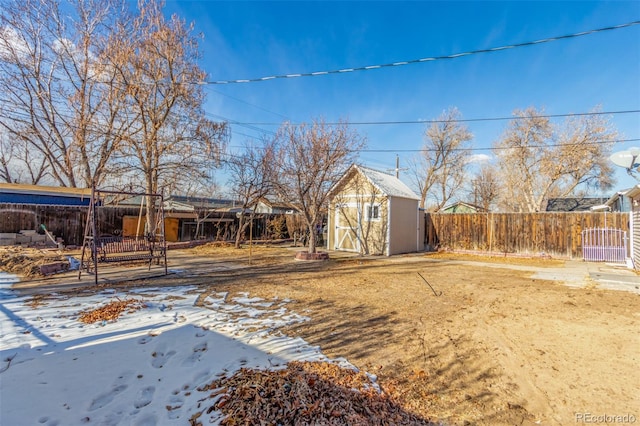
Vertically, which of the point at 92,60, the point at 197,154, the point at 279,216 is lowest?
the point at 279,216

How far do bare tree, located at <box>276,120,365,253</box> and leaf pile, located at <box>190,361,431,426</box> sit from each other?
9.31 metres

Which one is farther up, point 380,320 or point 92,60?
point 92,60

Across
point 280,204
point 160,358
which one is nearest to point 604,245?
point 280,204

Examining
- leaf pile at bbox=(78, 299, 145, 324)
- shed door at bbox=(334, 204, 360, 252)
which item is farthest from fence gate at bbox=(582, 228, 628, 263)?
leaf pile at bbox=(78, 299, 145, 324)

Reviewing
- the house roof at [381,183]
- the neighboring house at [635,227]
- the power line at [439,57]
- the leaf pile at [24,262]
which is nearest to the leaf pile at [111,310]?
the leaf pile at [24,262]

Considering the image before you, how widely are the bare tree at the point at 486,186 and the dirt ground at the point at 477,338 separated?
27.6 m

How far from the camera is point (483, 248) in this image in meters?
15.1

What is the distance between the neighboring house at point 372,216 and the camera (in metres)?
14.5

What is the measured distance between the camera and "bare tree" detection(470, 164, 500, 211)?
32547mm

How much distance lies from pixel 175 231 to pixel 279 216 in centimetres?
672

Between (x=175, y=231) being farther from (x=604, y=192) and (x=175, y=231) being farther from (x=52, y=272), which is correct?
(x=604, y=192)

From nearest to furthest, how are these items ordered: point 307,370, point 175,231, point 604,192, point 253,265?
point 307,370 → point 253,265 → point 175,231 → point 604,192

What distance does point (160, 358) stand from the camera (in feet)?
11.1

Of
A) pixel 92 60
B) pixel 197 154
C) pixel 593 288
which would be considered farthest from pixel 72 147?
pixel 593 288
